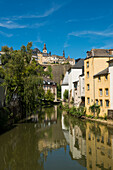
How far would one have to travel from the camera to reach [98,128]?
20.9 m

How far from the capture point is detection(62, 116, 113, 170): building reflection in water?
38.2 feet

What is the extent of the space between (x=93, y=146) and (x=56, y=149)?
3.41m

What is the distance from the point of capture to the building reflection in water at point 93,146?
11633mm

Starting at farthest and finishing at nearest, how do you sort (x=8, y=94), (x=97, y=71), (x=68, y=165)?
1. (x=97, y=71)
2. (x=8, y=94)
3. (x=68, y=165)

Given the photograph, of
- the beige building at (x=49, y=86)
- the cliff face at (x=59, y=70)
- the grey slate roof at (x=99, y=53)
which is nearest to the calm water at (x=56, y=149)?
the grey slate roof at (x=99, y=53)

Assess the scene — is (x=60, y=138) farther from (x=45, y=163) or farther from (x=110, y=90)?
(x=110, y=90)

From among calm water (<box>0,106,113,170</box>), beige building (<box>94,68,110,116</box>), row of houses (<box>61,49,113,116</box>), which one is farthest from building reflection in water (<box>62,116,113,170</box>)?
row of houses (<box>61,49,113,116</box>)

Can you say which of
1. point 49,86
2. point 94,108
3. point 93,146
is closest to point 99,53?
point 94,108

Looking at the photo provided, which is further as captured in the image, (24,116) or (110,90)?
(24,116)

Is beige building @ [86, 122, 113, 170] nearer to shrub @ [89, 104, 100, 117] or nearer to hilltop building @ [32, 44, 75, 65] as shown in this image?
shrub @ [89, 104, 100, 117]

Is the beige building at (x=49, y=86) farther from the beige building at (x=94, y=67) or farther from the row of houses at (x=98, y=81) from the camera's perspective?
the beige building at (x=94, y=67)

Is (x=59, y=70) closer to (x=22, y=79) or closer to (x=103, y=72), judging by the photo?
(x=103, y=72)

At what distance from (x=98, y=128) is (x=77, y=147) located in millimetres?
6766

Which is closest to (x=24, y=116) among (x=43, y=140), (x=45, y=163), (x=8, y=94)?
(x=8, y=94)
